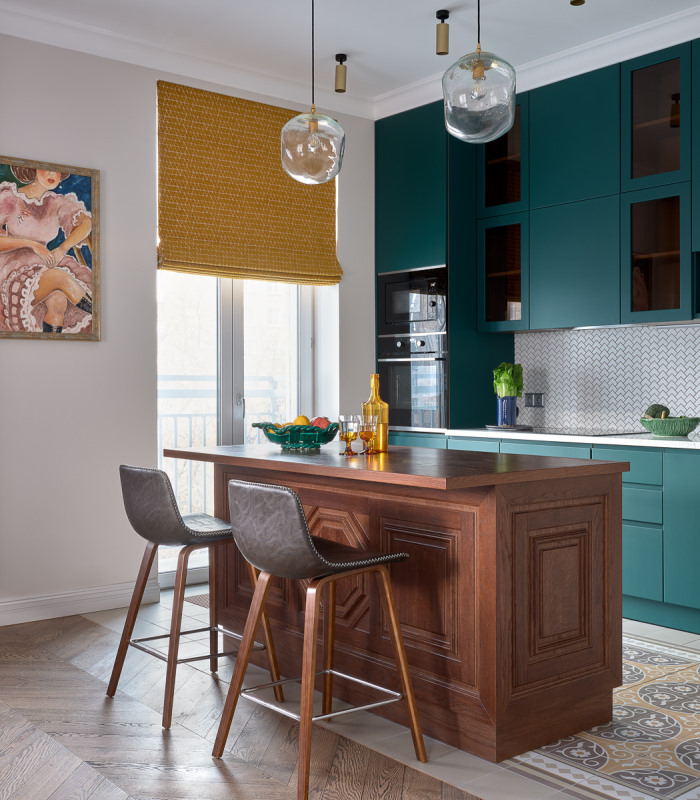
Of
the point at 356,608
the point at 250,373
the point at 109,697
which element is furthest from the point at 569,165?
the point at 109,697

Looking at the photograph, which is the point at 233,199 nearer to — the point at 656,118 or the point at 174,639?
the point at 656,118

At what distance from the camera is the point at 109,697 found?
10.4 ft

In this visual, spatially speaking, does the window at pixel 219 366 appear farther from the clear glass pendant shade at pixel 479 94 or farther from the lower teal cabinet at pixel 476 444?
the clear glass pendant shade at pixel 479 94

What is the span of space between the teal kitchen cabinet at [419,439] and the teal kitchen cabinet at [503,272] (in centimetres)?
73

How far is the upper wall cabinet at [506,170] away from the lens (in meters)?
4.91

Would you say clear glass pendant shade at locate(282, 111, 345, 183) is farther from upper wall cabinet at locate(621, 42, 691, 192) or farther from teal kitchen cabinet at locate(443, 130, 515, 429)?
teal kitchen cabinet at locate(443, 130, 515, 429)

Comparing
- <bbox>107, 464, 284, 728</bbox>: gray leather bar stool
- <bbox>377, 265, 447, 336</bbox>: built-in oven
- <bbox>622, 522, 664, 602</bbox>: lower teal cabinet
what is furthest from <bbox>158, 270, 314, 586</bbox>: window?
<bbox>622, 522, 664, 602</bbox>: lower teal cabinet

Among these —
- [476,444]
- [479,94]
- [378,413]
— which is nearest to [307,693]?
[378,413]

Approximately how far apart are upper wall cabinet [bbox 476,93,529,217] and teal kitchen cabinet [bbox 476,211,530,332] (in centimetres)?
8

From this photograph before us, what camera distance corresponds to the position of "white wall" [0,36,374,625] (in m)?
4.16

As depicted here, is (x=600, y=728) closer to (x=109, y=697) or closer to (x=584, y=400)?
(x=109, y=697)

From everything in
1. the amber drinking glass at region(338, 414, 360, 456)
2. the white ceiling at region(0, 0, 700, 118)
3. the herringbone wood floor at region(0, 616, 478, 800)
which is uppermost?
the white ceiling at region(0, 0, 700, 118)

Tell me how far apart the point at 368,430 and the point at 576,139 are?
2.36 m

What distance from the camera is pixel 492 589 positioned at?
2.51 metres
